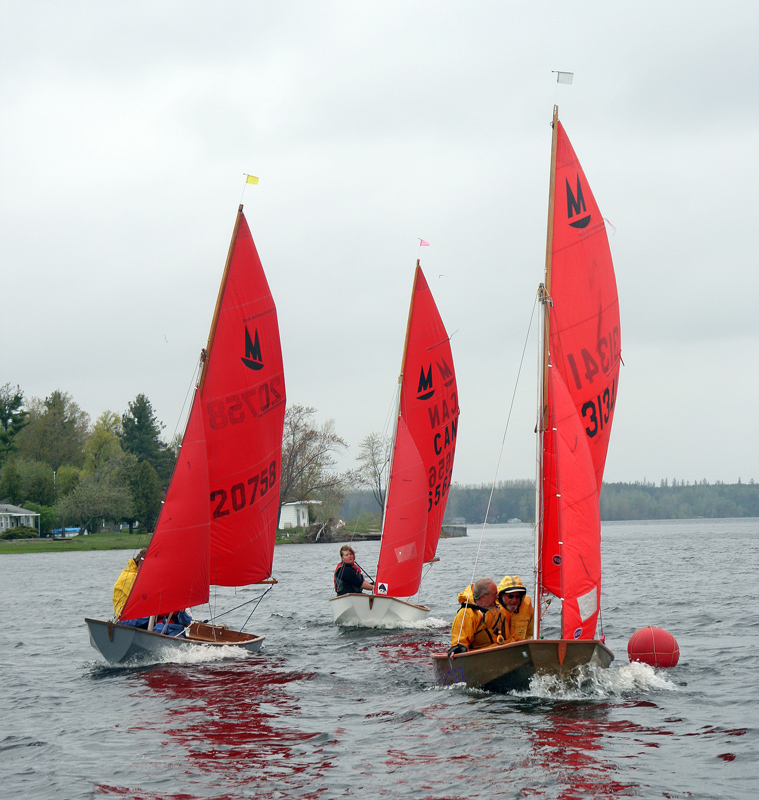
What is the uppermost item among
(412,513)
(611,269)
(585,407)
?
(611,269)

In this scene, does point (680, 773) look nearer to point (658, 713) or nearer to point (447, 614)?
point (658, 713)

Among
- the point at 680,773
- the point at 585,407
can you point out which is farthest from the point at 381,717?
the point at 585,407

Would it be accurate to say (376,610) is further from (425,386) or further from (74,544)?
(74,544)

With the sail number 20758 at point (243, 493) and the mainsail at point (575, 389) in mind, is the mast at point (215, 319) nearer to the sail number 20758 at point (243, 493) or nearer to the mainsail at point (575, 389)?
the sail number 20758 at point (243, 493)

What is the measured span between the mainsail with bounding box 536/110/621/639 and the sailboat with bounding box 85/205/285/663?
5.95 m

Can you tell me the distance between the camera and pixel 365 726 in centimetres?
1072

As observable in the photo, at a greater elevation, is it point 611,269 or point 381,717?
point 611,269

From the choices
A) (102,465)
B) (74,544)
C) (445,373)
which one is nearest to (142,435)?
(102,465)

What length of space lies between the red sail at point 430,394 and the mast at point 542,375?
348 inches

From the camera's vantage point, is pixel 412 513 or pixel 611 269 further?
pixel 412 513

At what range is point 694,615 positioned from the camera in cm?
2092

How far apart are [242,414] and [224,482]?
4.00ft

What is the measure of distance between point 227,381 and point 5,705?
6.15 meters

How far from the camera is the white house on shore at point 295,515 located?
8975 cm
